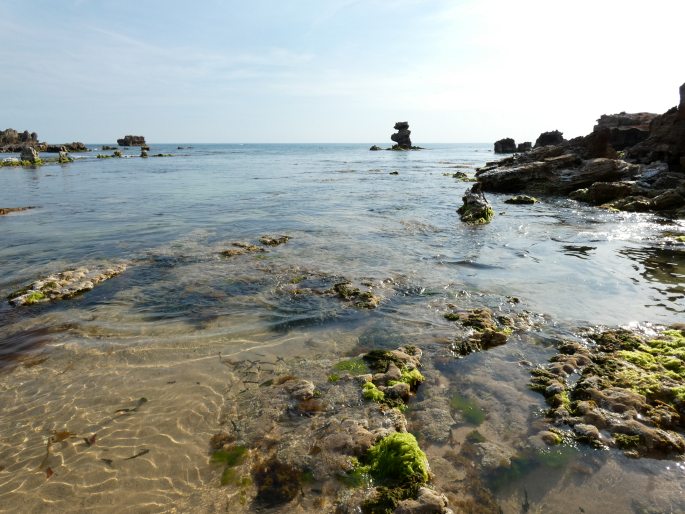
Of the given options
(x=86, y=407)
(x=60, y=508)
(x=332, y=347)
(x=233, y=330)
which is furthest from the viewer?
(x=233, y=330)

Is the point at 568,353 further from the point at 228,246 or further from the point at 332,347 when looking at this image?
the point at 228,246

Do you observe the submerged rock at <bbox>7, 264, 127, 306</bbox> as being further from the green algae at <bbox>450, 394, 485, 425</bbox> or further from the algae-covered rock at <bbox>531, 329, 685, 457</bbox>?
the algae-covered rock at <bbox>531, 329, 685, 457</bbox>

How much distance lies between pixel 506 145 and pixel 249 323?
5153 inches

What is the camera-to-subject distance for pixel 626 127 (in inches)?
2402

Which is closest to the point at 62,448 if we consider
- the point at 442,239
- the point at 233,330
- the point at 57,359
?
the point at 57,359

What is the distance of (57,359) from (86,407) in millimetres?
2189

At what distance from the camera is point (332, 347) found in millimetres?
8383

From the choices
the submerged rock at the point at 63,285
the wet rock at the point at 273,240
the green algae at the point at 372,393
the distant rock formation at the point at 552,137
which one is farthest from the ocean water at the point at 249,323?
the distant rock formation at the point at 552,137

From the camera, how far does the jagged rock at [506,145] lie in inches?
4751

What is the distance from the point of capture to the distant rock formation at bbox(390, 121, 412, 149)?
488ft

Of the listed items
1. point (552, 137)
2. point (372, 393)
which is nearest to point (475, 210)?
point (372, 393)

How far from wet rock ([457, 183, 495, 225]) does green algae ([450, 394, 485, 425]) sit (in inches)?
649

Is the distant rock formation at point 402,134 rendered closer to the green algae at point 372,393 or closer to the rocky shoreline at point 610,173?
the rocky shoreline at point 610,173

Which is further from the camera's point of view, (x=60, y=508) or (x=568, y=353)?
(x=568, y=353)
